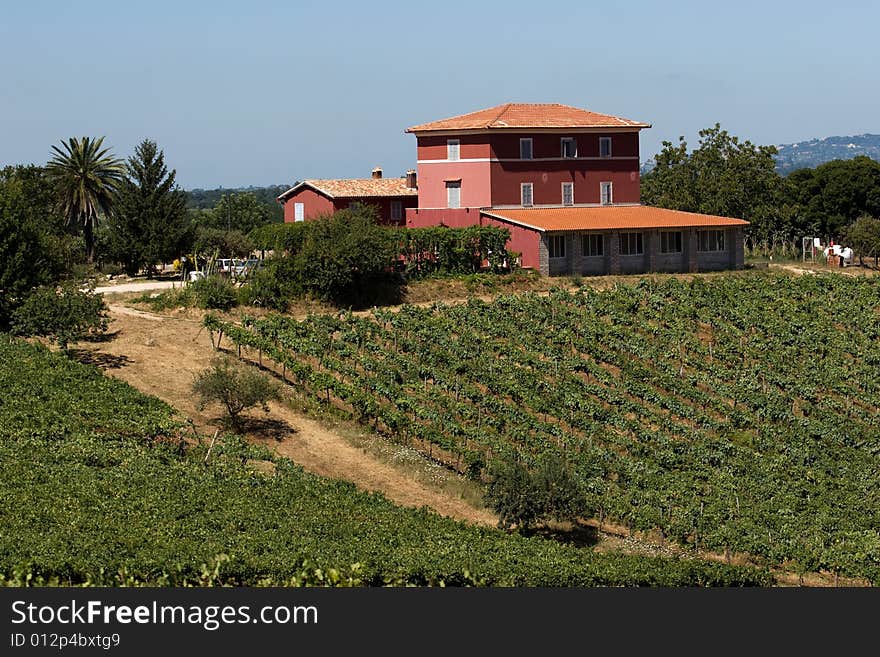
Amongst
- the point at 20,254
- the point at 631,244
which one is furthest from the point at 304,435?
the point at 631,244

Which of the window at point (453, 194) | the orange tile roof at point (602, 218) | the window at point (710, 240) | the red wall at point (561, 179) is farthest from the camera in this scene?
the window at point (453, 194)

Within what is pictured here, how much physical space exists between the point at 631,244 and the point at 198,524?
34269 mm

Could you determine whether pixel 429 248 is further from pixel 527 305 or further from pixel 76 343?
pixel 76 343

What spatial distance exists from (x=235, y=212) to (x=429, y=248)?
5487 cm

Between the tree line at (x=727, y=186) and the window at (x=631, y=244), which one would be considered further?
the tree line at (x=727, y=186)

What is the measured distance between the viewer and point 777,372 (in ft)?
139

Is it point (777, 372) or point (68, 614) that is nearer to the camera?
point (68, 614)

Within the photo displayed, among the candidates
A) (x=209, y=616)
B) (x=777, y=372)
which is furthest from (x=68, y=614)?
(x=777, y=372)

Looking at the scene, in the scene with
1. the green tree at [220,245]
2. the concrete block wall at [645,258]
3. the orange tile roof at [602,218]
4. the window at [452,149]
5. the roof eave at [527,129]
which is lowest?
the concrete block wall at [645,258]

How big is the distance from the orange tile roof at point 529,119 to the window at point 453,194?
8.74 ft

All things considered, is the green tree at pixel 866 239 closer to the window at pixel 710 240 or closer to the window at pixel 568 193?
the window at pixel 710 240

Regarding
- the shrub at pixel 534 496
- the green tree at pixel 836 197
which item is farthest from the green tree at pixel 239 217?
the shrub at pixel 534 496

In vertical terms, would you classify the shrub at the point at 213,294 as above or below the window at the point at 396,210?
below

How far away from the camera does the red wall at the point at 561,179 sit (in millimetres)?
58031
